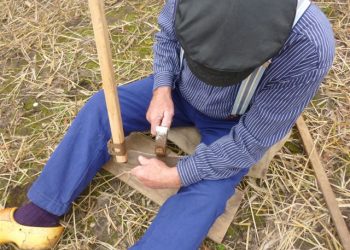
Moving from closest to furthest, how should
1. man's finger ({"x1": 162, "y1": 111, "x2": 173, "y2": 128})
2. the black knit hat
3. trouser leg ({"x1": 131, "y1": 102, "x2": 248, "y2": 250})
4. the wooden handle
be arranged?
the black knit hat → the wooden handle → trouser leg ({"x1": 131, "y1": 102, "x2": 248, "y2": 250}) → man's finger ({"x1": 162, "y1": 111, "x2": 173, "y2": 128})

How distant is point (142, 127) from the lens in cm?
219

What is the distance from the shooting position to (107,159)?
2174mm

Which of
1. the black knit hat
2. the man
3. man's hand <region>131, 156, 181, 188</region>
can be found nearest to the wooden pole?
the man

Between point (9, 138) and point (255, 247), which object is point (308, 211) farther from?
point (9, 138)

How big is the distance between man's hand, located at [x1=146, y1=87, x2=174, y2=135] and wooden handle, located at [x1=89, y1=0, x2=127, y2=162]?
178 millimetres

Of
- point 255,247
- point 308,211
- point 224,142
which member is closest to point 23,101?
point 224,142

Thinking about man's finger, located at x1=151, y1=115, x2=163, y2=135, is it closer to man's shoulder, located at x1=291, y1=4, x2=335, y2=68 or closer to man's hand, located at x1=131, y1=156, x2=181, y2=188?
man's hand, located at x1=131, y1=156, x2=181, y2=188

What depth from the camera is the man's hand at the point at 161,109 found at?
1.92m

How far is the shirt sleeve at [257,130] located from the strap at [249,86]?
0.05m

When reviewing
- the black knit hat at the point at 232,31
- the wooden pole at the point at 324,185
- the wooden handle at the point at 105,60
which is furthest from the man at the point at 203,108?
the wooden pole at the point at 324,185

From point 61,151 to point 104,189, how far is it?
1.26 ft

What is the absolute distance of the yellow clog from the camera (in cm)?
194

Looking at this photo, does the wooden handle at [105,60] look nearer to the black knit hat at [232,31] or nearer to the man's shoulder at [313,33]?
the black knit hat at [232,31]

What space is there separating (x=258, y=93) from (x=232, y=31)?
20.8 inches
